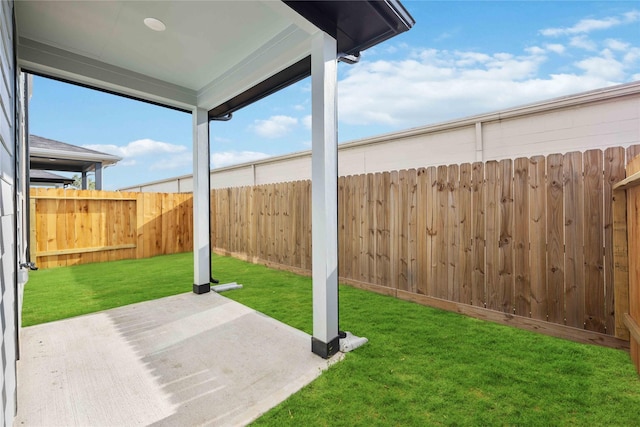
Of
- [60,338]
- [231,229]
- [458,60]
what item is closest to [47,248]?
[231,229]

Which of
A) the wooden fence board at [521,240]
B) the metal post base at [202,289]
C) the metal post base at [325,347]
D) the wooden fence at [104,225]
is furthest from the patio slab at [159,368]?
the wooden fence at [104,225]

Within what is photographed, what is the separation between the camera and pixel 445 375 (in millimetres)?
1993

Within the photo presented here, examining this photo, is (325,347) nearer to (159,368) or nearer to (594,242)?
(159,368)

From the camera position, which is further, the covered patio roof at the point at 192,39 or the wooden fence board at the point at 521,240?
the wooden fence board at the point at 521,240

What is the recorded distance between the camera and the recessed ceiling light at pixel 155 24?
2.39m

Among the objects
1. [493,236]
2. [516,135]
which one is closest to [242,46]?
[493,236]

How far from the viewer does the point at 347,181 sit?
4461mm

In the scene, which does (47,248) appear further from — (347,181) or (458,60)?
(458,60)

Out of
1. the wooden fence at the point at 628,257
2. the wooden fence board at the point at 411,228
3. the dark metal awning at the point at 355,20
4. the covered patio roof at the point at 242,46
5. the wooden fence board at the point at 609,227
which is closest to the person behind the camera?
the wooden fence at the point at 628,257

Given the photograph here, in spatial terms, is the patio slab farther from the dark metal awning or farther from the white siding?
the white siding

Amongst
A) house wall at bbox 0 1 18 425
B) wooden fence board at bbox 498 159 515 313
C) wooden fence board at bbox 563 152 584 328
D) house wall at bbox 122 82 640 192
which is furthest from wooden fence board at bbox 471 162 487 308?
house wall at bbox 0 1 18 425

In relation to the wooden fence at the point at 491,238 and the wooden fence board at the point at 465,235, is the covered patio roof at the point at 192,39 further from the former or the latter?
the wooden fence at the point at 491,238

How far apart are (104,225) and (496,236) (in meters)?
7.77

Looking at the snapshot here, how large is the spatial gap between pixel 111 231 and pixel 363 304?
6365 millimetres
